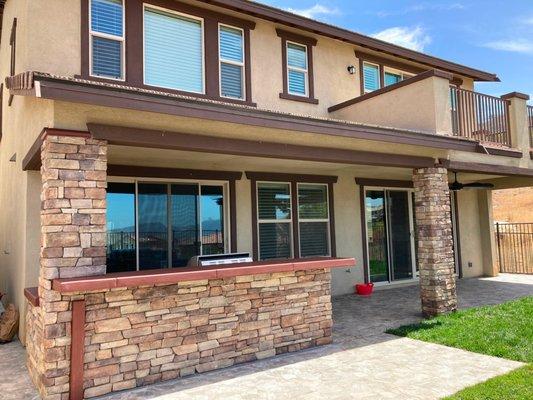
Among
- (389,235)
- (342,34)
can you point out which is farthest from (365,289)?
(342,34)

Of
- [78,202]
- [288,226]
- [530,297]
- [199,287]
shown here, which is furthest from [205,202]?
[530,297]

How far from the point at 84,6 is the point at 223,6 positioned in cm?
279

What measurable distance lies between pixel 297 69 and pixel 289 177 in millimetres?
2594

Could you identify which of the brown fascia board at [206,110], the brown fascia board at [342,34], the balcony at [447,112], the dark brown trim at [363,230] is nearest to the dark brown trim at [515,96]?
the balcony at [447,112]

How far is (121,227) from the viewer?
8602 millimetres

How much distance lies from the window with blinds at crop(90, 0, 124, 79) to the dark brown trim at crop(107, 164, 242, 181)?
67.3 inches

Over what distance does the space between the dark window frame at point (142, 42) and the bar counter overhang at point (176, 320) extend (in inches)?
157

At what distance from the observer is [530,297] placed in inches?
413

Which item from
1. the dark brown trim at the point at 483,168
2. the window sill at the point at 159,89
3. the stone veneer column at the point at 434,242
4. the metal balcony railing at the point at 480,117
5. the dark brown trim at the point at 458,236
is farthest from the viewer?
the dark brown trim at the point at 458,236

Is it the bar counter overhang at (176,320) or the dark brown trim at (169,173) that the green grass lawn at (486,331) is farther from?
the dark brown trim at (169,173)

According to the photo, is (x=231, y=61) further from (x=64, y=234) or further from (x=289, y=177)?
(x=64, y=234)

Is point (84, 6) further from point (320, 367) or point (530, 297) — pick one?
point (530, 297)

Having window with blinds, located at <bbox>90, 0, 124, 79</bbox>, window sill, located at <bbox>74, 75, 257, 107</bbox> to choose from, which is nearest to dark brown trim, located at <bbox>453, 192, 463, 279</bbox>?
window sill, located at <bbox>74, 75, 257, 107</bbox>

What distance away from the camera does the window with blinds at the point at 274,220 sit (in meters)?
10.4
